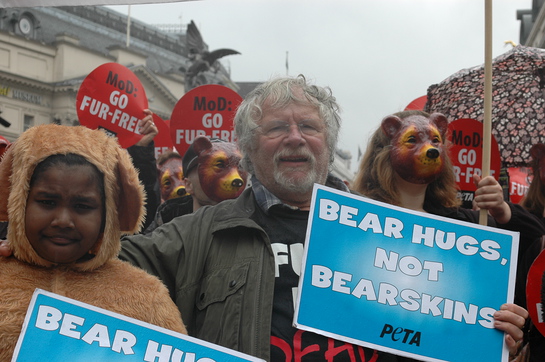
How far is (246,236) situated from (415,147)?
3.94ft

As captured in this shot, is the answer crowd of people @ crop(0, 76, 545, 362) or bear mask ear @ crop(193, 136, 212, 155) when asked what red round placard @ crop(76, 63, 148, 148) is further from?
crowd of people @ crop(0, 76, 545, 362)

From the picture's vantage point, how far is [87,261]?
6.63 feet

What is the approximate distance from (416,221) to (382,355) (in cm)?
43

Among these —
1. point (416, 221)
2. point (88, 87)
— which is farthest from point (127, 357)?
point (88, 87)

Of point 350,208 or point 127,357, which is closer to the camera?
point 127,357

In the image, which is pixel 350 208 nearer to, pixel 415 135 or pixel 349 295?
pixel 349 295

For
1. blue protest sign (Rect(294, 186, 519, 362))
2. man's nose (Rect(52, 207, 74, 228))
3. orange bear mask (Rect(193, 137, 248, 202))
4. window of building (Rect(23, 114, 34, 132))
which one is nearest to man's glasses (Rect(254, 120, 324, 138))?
blue protest sign (Rect(294, 186, 519, 362))

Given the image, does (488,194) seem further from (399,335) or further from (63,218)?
(63,218)

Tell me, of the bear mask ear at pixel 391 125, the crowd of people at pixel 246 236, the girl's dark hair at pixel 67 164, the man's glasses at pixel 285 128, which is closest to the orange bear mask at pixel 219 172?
the bear mask ear at pixel 391 125

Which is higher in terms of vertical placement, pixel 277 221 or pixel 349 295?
pixel 277 221

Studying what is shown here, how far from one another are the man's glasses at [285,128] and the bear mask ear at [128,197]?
52 centimetres

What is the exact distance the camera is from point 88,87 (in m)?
4.25

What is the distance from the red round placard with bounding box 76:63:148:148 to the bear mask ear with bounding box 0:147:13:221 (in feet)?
7.09

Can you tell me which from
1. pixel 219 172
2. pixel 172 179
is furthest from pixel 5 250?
pixel 172 179
